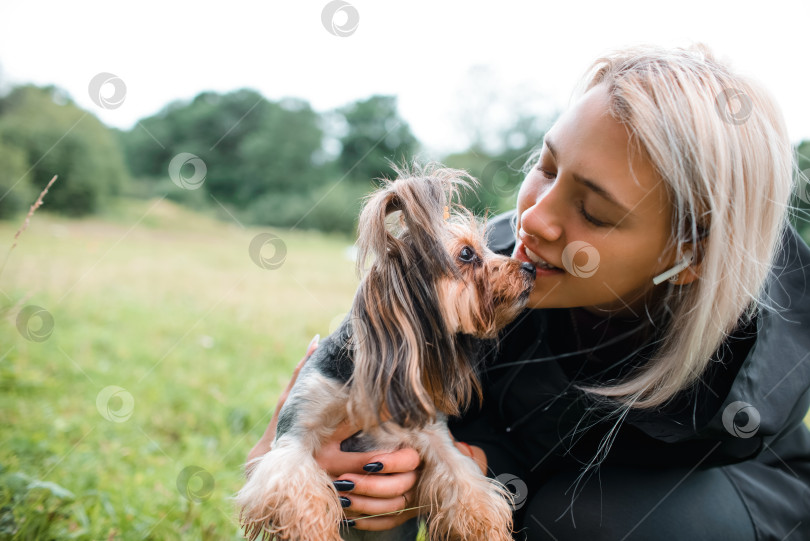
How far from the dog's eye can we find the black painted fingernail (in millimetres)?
1128

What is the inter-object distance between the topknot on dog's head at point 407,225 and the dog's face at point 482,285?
13cm

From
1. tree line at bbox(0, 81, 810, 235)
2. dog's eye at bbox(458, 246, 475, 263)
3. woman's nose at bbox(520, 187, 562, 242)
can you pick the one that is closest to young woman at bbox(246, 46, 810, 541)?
woman's nose at bbox(520, 187, 562, 242)

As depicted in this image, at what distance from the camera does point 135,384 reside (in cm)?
524

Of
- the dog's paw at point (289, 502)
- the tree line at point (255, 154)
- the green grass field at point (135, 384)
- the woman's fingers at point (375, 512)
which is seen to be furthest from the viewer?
the tree line at point (255, 154)

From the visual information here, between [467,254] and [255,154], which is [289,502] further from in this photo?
[255,154]

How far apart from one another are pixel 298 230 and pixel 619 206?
24.3 metres

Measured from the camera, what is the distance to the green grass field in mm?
3074

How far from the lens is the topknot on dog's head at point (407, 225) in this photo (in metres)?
2.14

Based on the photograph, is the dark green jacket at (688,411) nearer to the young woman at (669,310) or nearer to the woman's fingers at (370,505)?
the young woman at (669,310)

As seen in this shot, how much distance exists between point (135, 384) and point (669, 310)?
4771mm

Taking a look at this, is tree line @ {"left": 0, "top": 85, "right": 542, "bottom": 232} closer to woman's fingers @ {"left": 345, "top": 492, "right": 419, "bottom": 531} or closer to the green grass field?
the green grass field

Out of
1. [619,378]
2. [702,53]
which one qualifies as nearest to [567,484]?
[619,378]

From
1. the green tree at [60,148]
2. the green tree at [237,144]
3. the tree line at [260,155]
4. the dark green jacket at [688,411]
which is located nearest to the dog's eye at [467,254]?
the dark green jacket at [688,411]

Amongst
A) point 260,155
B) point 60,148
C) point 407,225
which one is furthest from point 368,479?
point 260,155
